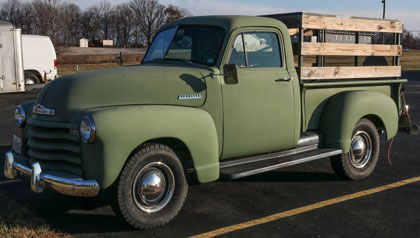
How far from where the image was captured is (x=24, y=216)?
14.9 ft

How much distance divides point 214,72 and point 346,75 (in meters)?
2.28

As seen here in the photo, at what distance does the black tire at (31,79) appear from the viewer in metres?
17.8

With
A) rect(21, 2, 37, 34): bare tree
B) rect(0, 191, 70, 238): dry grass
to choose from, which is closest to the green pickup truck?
rect(0, 191, 70, 238): dry grass

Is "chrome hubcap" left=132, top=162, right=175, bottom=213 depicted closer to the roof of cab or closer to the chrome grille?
the chrome grille

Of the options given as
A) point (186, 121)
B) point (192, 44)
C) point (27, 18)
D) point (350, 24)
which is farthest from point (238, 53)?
point (27, 18)

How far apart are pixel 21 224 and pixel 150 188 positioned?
1.26m

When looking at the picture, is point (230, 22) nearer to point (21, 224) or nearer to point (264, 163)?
point (264, 163)

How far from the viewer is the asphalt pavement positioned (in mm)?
4297

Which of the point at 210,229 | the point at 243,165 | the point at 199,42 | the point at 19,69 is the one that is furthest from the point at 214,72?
the point at 19,69

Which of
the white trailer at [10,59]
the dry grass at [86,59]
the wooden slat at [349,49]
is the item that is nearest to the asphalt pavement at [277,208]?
the wooden slat at [349,49]

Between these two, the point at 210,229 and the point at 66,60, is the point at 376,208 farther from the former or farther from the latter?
the point at 66,60

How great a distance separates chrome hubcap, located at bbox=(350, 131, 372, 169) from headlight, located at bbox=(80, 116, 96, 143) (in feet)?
11.8

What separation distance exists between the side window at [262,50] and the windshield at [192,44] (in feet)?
1.19

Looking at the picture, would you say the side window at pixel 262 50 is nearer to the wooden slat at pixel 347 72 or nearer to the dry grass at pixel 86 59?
the wooden slat at pixel 347 72
